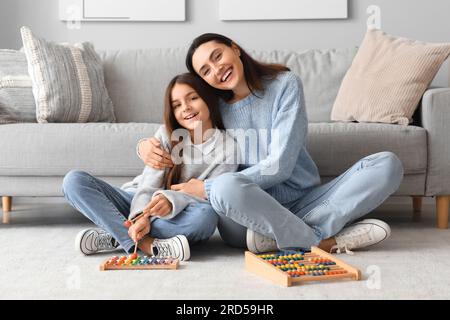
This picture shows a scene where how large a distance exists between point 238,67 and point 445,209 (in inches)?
42.5

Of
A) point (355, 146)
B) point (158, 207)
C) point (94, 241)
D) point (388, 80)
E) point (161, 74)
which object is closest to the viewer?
point (158, 207)

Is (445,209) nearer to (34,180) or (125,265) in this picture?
(125,265)

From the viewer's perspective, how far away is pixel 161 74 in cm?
334

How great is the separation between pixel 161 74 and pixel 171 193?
1.36 metres

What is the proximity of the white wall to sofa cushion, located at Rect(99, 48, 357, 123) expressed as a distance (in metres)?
0.27

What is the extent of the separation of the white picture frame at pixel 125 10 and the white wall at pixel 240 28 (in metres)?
0.04

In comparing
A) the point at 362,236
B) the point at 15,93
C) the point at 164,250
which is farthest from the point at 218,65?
the point at 15,93

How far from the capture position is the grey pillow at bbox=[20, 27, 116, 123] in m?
3.01

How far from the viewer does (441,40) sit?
359 centimetres

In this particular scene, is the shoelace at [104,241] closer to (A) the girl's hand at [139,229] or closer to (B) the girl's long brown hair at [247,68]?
(A) the girl's hand at [139,229]

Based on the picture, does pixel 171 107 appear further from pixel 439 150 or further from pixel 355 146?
pixel 439 150

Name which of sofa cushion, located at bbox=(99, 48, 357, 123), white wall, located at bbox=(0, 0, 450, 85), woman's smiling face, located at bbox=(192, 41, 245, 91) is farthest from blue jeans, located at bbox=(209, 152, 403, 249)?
white wall, located at bbox=(0, 0, 450, 85)

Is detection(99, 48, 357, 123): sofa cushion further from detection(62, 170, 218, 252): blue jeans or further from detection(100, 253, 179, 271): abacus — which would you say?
detection(100, 253, 179, 271): abacus
